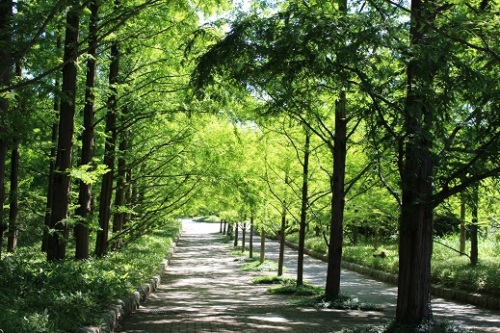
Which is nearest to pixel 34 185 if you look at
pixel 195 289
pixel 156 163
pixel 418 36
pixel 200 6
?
pixel 156 163

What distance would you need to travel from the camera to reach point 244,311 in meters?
10.7

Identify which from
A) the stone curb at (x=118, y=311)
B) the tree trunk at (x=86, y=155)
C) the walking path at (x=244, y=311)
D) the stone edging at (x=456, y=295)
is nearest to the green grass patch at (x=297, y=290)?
the walking path at (x=244, y=311)

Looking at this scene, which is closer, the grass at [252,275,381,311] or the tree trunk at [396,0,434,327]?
the tree trunk at [396,0,434,327]

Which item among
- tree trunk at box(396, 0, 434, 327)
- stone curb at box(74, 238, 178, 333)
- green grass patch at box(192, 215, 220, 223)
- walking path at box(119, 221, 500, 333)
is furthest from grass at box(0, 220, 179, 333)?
green grass patch at box(192, 215, 220, 223)

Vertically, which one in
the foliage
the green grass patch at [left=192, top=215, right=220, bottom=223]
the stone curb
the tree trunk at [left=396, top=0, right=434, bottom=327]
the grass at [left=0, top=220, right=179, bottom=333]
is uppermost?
the tree trunk at [left=396, top=0, right=434, bottom=327]

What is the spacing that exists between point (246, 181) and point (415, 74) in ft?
28.7

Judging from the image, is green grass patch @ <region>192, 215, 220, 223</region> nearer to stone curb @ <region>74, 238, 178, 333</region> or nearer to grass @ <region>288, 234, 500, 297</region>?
grass @ <region>288, 234, 500, 297</region>

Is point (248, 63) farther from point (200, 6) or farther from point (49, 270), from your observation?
point (49, 270)

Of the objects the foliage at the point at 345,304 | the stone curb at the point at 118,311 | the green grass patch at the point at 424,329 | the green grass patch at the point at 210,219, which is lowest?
the green grass patch at the point at 210,219

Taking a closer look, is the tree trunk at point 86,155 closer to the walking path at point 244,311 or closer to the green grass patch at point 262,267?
the walking path at point 244,311

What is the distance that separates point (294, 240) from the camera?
40.8m

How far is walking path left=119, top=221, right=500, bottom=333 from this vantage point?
8.52 metres

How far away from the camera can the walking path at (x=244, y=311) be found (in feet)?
28.0

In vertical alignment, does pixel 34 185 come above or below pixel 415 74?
below
